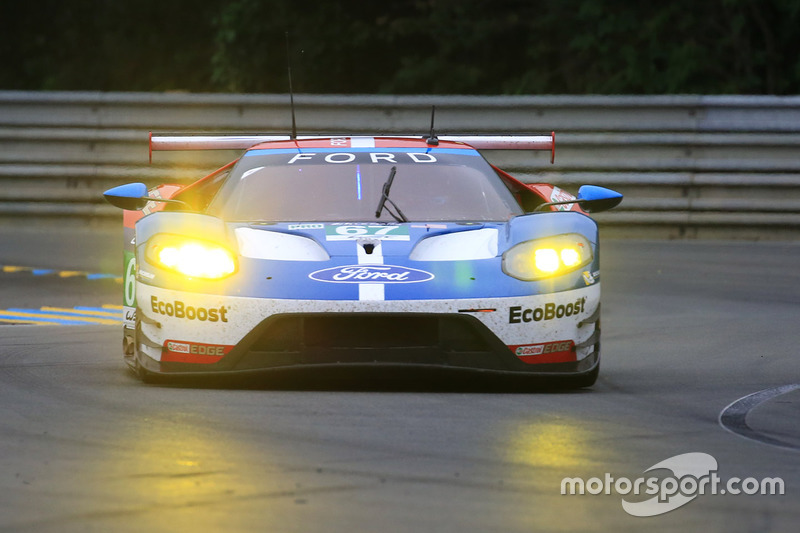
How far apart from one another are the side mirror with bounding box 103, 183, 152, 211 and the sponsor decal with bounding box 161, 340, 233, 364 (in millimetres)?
897

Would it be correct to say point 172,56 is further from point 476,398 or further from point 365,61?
point 476,398

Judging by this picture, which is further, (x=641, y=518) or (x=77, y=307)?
(x=77, y=307)

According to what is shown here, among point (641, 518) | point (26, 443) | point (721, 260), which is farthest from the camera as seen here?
point (721, 260)

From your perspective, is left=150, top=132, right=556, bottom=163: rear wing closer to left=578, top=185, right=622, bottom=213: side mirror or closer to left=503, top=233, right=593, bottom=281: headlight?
left=578, top=185, right=622, bottom=213: side mirror

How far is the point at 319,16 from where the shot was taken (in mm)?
26344

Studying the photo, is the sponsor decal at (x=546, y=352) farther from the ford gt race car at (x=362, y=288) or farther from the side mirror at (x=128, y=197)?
the side mirror at (x=128, y=197)

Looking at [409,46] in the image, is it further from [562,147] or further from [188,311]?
[188,311]

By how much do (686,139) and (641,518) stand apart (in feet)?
36.2

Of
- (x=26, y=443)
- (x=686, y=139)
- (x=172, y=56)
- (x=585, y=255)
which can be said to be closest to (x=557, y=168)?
(x=686, y=139)

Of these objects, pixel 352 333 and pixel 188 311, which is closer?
pixel 352 333

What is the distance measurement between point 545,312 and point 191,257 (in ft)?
4.63

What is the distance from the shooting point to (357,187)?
7289mm

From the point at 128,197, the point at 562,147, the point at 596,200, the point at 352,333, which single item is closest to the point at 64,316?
the point at 128,197

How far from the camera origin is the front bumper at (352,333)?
6.20 m
